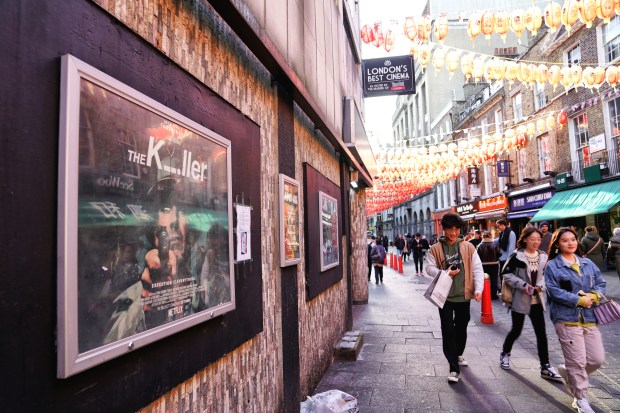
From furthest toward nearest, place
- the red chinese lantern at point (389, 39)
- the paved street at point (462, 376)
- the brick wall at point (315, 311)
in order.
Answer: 1. the red chinese lantern at point (389, 39)
2. the brick wall at point (315, 311)
3. the paved street at point (462, 376)

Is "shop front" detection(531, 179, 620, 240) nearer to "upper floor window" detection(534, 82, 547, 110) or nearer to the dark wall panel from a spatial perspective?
"upper floor window" detection(534, 82, 547, 110)

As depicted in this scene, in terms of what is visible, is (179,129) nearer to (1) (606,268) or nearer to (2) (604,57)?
(1) (606,268)

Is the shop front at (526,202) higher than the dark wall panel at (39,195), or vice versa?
the shop front at (526,202)

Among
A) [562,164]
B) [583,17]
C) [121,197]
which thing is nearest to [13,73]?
[121,197]

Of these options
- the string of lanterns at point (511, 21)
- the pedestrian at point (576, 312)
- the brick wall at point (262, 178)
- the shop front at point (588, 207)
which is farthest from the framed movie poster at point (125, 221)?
the shop front at point (588, 207)

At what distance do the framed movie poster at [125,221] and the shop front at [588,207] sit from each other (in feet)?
55.2

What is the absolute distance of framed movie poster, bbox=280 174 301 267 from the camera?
398cm

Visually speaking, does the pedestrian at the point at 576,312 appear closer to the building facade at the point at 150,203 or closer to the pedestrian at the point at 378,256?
the building facade at the point at 150,203

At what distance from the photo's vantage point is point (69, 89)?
56.7 inches

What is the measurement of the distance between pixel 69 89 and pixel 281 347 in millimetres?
3077

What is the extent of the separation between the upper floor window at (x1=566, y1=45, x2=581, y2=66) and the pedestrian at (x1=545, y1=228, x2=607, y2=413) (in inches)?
688

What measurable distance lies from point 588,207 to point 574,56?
23.5 feet

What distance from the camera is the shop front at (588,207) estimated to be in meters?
15.5

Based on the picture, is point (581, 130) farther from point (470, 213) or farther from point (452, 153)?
point (470, 213)
